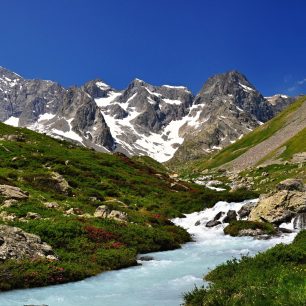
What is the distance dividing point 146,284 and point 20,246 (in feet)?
25.6

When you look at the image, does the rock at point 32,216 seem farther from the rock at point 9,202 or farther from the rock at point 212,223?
the rock at point 212,223

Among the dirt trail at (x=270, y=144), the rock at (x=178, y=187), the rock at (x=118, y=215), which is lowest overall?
the rock at (x=118, y=215)

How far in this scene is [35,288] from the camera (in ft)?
71.7

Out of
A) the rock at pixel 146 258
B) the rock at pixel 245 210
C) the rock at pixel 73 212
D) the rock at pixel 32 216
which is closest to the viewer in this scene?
the rock at pixel 146 258

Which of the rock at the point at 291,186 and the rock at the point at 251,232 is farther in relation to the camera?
the rock at the point at 291,186

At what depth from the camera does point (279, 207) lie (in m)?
46.1

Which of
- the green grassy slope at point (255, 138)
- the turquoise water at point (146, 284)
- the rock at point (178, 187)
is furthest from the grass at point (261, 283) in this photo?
the green grassy slope at point (255, 138)

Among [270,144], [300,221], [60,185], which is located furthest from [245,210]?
[270,144]

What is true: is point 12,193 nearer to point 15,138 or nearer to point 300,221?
point 300,221

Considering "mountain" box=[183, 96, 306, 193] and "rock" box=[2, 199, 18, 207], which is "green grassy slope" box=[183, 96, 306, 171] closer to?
"mountain" box=[183, 96, 306, 193]

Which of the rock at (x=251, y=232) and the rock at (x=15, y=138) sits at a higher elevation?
the rock at (x=15, y=138)

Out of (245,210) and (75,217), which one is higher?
(245,210)

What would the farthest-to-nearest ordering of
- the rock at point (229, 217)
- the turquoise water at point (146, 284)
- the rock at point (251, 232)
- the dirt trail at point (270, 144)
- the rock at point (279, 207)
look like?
the dirt trail at point (270, 144)
the rock at point (229, 217)
the rock at point (279, 207)
the rock at point (251, 232)
the turquoise water at point (146, 284)

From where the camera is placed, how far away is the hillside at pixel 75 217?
78.8 ft
